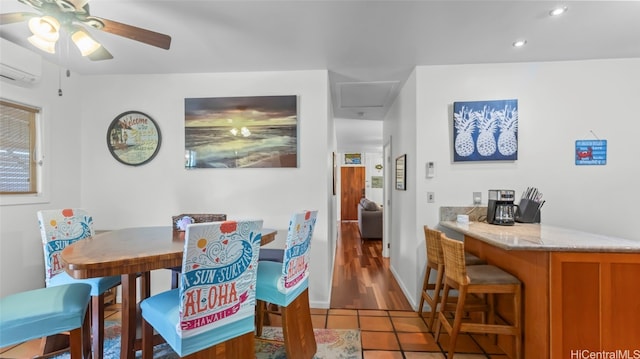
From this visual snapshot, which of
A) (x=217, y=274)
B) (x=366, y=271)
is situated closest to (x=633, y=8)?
(x=217, y=274)

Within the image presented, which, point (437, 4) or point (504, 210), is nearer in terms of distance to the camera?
point (437, 4)

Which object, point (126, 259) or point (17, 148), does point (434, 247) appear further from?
point (17, 148)

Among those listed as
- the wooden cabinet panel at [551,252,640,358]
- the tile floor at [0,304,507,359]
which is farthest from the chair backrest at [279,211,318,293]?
the wooden cabinet panel at [551,252,640,358]

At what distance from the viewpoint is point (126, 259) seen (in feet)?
4.01

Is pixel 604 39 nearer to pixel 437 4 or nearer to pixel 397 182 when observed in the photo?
pixel 437 4

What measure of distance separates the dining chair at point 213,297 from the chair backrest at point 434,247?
1559 mm

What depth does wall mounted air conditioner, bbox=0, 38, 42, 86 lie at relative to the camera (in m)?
2.10

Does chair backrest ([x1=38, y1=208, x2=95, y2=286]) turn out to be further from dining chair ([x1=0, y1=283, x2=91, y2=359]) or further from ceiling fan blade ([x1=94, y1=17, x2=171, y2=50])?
ceiling fan blade ([x1=94, y1=17, x2=171, y2=50])

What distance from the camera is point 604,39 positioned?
2172 mm

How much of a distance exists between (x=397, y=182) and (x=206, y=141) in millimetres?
2361

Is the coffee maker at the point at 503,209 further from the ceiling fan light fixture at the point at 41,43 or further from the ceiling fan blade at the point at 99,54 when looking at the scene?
the ceiling fan light fixture at the point at 41,43

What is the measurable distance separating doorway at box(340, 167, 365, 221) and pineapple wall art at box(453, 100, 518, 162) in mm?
6890

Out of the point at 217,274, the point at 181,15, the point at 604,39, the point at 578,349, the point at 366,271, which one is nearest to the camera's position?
the point at 217,274

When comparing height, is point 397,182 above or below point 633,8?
below
